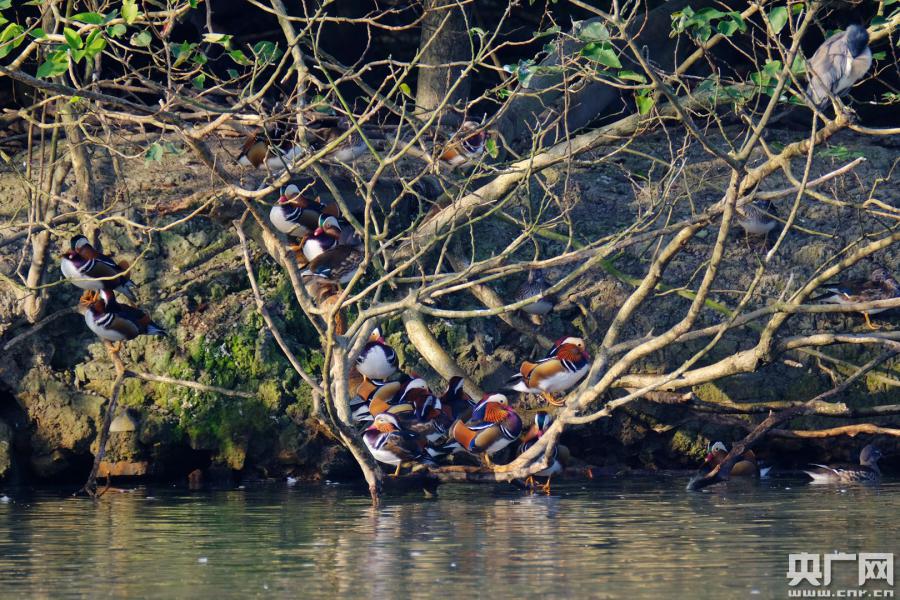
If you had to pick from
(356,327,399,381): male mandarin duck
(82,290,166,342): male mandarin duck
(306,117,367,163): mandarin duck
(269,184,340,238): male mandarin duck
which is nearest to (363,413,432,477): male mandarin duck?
(356,327,399,381): male mandarin duck

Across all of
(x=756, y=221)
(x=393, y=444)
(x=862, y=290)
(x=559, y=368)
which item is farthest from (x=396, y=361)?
(x=862, y=290)

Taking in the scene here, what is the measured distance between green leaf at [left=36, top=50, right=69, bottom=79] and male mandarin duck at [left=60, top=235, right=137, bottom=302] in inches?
101

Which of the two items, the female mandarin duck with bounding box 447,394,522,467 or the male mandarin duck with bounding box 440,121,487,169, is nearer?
the female mandarin duck with bounding box 447,394,522,467

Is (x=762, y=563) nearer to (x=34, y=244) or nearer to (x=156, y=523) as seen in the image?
(x=156, y=523)

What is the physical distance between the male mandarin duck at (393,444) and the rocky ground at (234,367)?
800 mm

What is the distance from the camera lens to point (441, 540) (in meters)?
7.54

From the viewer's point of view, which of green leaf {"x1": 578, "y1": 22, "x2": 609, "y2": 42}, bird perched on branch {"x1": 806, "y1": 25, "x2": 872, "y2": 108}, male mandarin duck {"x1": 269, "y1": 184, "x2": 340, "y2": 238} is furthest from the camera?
male mandarin duck {"x1": 269, "y1": 184, "x2": 340, "y2": 238}

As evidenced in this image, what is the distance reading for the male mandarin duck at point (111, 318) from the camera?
399 inches

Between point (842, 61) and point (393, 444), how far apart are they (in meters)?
4.21

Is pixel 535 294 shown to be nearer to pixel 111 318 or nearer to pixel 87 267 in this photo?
pixel 111 318

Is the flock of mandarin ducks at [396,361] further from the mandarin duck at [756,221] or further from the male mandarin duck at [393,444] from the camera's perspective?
the mandarin duck at [756,221]

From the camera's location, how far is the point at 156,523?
8.48 meters

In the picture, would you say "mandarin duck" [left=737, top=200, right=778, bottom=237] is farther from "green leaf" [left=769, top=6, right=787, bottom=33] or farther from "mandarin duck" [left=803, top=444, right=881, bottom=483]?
"green leaf" [left=769, top=6, right=787, bottom=33]

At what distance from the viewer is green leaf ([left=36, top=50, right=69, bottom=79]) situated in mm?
7532
